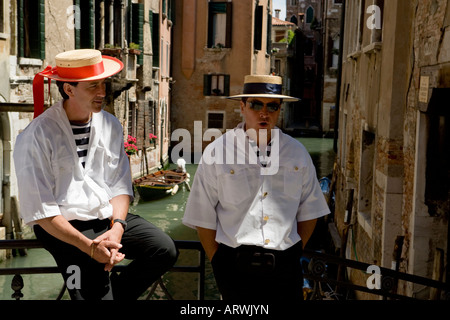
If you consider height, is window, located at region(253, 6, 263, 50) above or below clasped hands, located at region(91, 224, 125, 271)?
above

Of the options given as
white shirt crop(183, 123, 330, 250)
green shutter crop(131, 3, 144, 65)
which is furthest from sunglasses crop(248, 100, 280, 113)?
green shutter crop(131, 3, 144, 65)

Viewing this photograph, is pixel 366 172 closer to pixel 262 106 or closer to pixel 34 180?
pixel 262 106

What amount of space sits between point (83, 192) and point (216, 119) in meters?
21.3

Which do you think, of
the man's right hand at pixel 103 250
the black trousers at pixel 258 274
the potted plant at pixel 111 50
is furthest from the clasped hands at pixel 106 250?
the potted plant at pixel 111 50

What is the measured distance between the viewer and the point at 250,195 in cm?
236

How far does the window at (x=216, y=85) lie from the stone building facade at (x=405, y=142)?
1524cm

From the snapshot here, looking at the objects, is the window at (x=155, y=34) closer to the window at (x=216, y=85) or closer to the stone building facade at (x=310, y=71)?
the window at (x=216, y=85)

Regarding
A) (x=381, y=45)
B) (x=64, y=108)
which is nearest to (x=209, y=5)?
(x=381, y=45)

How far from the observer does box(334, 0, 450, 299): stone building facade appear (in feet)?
14.2

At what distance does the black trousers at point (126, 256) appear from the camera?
224 centimetres

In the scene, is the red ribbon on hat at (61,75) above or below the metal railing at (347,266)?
above

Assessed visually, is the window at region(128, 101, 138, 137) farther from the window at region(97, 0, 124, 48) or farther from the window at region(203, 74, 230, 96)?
the window at region(203, 74, 230, 96)

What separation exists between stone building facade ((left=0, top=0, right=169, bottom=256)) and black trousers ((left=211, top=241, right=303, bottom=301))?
467 centimetres
